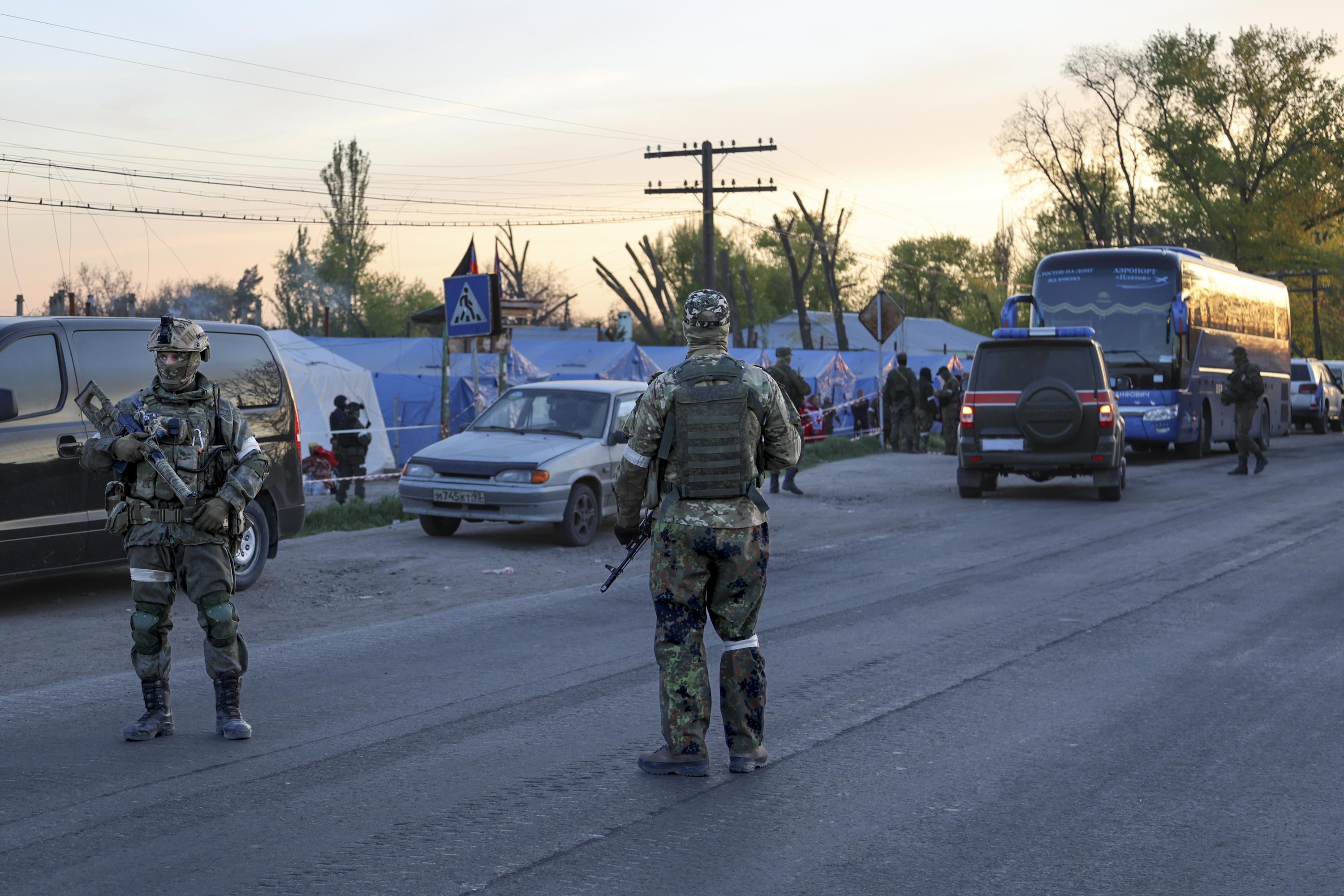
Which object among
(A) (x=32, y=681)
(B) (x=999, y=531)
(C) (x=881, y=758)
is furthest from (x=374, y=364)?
(C) (x=881, y=758)

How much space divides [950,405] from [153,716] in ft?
69.2

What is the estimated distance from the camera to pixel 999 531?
13.5 m

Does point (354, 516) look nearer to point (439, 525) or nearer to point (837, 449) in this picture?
point (439, 525)

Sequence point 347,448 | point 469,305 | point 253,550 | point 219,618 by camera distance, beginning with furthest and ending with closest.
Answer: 1. point 347,448
2. point 469,305
3. point 253,550
4. point 219,618

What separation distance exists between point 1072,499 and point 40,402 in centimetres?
1219

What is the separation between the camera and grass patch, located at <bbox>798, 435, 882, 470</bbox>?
75.9 feet

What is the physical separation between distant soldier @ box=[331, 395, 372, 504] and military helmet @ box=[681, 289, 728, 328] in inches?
526

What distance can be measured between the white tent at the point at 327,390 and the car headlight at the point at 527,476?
11.1 m

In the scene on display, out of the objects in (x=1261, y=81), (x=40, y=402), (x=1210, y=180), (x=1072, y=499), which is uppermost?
(x=1261, y=81)

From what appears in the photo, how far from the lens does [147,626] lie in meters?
5.44

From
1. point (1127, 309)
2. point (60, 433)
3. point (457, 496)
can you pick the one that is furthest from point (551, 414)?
point (1127, 309)

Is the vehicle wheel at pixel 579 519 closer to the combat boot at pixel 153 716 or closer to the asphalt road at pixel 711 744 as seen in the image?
the asphalt road at pixel 711 744

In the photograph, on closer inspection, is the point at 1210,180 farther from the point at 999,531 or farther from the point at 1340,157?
the point at 999,531

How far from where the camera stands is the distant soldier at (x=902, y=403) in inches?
952
